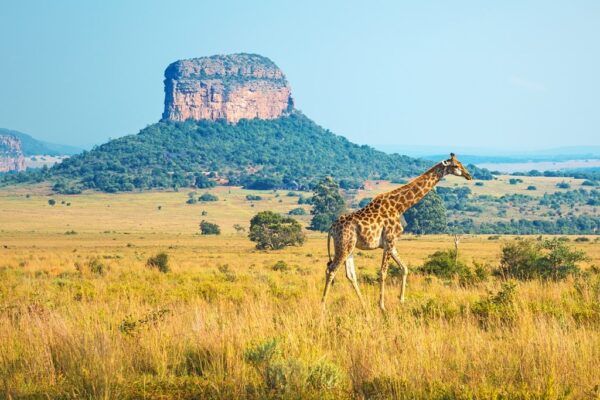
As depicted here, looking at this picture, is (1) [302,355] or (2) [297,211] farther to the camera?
(2) [297,211]

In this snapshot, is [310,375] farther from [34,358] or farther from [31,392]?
[34,358]

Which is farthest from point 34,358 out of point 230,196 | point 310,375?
point 230,196

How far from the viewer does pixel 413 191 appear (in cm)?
1298

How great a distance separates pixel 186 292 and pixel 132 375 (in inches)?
283

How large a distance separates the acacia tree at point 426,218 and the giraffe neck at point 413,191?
284 feet

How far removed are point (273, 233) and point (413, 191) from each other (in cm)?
4847

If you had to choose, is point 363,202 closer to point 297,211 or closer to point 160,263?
point 297,211

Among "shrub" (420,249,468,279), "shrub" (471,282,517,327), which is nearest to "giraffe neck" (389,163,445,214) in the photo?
"shrub" (471,282,517,327)

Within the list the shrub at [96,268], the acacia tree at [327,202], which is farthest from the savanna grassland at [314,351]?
the acacia tree at [327,202]

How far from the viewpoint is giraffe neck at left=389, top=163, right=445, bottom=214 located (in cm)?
1263

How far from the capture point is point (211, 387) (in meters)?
6.71

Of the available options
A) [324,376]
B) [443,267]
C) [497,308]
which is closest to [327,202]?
[443,267]

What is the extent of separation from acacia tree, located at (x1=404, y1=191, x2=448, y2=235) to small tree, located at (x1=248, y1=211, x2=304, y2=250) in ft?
126

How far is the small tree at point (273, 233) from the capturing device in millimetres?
60000
